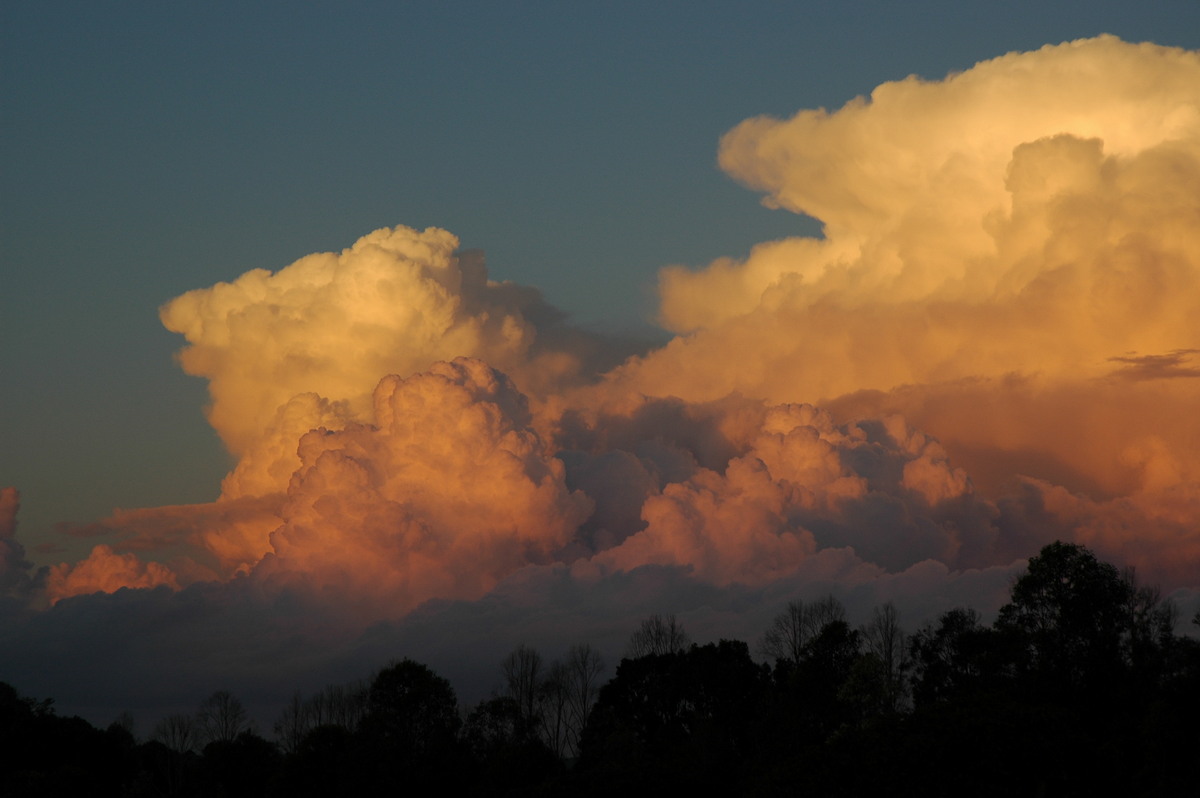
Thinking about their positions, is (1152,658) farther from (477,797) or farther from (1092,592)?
(477,797)

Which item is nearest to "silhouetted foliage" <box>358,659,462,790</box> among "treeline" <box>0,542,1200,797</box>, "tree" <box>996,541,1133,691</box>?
"treeline" <box>0,542,1200,797</box>

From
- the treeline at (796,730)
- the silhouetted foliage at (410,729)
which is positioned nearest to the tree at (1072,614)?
the treeline at (796,730)

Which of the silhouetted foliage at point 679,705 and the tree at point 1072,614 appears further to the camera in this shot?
the silhouetted foliage at point 679,705

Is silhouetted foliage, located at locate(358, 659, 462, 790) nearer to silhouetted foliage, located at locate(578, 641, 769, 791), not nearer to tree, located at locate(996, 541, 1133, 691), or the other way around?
silhouetted foliage, located at locate(578, 641, 769, 791)

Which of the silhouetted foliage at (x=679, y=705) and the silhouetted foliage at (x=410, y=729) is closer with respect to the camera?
the silhouetted foliage at (x=410, y=729)

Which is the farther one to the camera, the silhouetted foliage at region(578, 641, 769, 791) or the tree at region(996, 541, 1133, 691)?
the silhouetted foliage at region(578, 641, 769, 791)

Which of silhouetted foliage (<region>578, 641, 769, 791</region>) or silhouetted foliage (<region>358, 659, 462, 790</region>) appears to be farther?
silhouetted foliage (<region>578, 641, 769, 791</region>)

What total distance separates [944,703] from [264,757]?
83771 mm

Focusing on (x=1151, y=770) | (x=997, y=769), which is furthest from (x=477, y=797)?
(x=1151, y=770)

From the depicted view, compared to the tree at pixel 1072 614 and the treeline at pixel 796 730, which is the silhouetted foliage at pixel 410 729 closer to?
the treeline at pixel 796 730

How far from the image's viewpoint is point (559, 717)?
173 m

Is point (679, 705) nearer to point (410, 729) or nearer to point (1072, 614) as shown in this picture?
point (410, 729)

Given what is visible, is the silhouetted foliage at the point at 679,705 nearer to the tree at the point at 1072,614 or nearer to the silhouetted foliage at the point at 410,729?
the silhouetted foliage at the point at 410,729

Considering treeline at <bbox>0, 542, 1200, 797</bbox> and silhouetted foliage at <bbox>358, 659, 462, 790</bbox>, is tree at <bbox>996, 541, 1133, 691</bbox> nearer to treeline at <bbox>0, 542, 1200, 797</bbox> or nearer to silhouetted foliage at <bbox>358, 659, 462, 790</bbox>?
treeline at <bbox>0, 542, 1200, 797</bbox>
